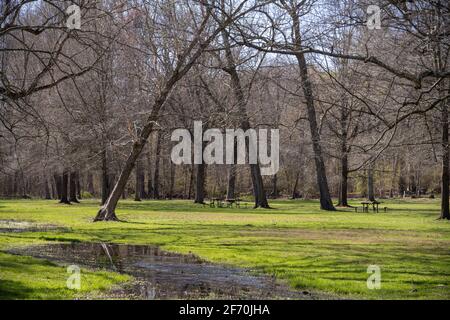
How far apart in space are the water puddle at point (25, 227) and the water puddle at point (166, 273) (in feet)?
16.4

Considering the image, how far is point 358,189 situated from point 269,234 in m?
56.1

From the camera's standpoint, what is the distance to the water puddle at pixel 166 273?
1027 centimetres

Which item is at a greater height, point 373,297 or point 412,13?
point 412,13

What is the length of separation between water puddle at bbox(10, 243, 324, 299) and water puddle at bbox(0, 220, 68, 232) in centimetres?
501

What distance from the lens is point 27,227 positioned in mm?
23203

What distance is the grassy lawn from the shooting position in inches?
419

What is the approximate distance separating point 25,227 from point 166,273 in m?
12.2

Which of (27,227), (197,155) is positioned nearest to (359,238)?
(27,227)

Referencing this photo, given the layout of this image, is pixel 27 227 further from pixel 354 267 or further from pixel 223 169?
pixel 223 169
